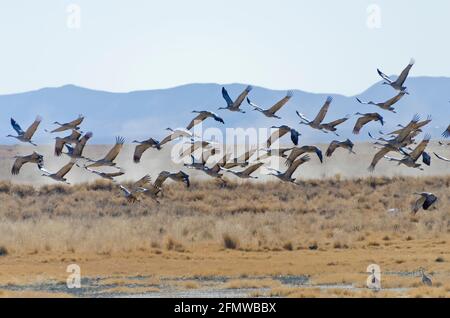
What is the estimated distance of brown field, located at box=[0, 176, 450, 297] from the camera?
31.8 metres

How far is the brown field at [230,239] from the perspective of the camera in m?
31.8

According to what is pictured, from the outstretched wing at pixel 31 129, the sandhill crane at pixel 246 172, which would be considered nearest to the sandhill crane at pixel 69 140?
the outstretched wing at pixel 31 129

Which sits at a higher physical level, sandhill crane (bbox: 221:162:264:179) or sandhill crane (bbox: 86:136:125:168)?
sandhill crane (bbox: 86:136:125:168)

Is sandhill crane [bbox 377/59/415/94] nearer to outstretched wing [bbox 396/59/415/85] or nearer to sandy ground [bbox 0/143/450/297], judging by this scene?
outstretched wing [bbox 396/59/415/85]

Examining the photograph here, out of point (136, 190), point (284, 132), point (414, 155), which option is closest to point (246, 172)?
point (284, 132)

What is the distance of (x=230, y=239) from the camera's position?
41.8 metres

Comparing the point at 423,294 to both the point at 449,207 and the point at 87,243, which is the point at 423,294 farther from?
the point at 449,207

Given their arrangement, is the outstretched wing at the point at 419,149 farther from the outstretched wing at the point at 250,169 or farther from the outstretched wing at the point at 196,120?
the outstretched wing at the point at 196,120

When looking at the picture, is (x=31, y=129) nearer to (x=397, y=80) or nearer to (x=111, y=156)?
(x=111, y=156)

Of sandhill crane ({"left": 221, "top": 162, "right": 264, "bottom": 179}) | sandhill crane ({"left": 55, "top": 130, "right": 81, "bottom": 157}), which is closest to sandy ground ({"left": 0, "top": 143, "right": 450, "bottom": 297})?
sandhill crane ({"left": 221, "top": 162, "right": 264, "bottom": 179})
